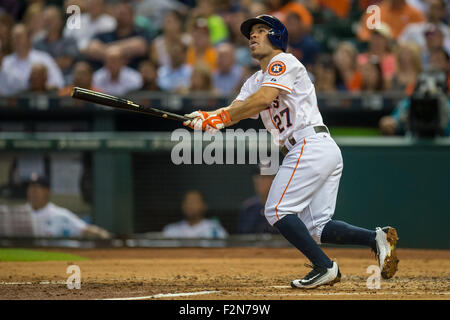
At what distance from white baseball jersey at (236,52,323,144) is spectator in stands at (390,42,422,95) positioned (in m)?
3.71

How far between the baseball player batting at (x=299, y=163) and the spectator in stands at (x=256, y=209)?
2.56 meters

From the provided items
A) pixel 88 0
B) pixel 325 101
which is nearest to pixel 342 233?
pixel 325 101

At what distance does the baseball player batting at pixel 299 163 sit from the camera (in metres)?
4.55

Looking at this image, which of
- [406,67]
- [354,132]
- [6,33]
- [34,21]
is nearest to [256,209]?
[354,132]

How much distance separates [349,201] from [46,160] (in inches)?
125

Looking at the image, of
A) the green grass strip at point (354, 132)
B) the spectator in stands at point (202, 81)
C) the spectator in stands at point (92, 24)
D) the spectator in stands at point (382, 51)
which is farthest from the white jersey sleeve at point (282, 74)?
the spectator in stands at point (92, 24)

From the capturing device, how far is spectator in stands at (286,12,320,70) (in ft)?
29.8

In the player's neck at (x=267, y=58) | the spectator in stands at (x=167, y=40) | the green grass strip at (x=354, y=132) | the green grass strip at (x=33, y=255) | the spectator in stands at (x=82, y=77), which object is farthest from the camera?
the spectator in stands at (x=167, y=40)

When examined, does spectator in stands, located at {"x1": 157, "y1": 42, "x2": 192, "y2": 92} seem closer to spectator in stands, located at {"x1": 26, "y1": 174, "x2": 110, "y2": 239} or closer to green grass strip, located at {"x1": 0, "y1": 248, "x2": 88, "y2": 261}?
spectator in stands, located at {"x1": 26, "y1": 174, "x2": 110, "y2": 239}

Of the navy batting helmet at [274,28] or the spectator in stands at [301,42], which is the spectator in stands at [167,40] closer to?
the spectator in stands at [301,42]

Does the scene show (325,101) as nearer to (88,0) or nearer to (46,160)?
(46,160)

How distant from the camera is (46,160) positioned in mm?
7645

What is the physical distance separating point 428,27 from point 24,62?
5.19 m
